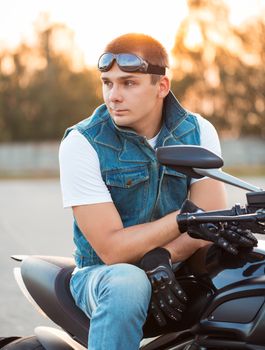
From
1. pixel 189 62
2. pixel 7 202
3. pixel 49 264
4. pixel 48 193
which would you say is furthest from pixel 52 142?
pixel 49 264

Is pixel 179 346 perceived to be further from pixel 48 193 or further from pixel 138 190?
pixel 48 193

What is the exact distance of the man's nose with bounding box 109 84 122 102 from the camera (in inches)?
120

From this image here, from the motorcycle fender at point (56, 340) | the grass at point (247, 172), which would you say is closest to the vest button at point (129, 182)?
the motorcycle fender at point (56, 340)

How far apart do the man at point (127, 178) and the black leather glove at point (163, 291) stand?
3 cm

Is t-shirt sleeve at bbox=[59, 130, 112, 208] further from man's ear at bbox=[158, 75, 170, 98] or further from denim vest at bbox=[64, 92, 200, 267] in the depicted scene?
man's ear at bbox=[158, 75, 170, 98]

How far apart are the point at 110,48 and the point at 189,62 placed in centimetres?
5648

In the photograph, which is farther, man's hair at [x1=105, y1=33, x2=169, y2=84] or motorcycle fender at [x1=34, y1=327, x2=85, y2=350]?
motorcycle fender at [x1=34, y1=327, x2=85, y2=350]

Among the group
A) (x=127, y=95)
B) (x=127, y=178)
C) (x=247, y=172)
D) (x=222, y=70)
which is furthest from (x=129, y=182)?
(x=222, y=70)

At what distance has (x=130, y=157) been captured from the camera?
305 cm

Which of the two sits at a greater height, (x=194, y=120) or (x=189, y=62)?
(x=194, y=120)

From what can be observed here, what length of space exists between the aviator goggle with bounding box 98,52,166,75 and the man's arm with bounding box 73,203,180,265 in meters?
0.50

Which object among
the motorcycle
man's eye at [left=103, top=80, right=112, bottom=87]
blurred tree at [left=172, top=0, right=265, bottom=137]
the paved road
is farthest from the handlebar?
blurred tree at [left=172, top=0, right=265, bottom=137]

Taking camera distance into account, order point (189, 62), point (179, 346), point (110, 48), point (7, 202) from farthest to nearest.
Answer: point (189, 62) → point (7, 202) → point (110, 48) → point (179, 346)

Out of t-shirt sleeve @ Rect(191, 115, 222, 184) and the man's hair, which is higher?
the man's hair
